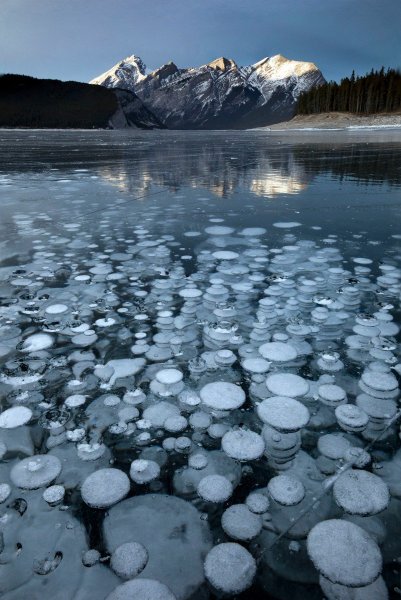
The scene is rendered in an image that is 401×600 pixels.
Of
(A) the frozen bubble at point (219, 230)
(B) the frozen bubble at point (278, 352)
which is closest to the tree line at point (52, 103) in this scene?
(A) the frozen bubble at point (219, 230)

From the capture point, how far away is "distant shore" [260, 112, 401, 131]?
59469 millimetres

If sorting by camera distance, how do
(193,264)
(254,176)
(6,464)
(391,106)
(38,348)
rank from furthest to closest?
(391,106), (254,176), (193,264), (38,348), (6,464)

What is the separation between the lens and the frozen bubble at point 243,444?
1.27m

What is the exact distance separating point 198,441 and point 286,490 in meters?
0.35

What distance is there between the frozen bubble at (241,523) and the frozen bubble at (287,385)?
0.57 m

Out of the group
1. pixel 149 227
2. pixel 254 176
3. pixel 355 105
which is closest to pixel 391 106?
pixel 355 105

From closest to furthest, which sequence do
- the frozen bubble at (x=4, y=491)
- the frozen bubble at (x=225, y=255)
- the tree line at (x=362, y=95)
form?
the frozen bubble at (x=4, y=491) < the frozen bubble at (x=225, y=255) < the tree line at (x=362, y=95)

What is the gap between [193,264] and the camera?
3.12 meters

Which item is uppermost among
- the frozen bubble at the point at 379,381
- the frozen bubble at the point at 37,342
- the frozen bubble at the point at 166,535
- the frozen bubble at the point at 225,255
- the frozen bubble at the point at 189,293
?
the frozen bubble at the point at 225,255

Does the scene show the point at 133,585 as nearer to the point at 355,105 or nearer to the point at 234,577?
the point at 234,577

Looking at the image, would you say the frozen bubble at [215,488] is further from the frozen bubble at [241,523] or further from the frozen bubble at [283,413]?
the frozen bubble at [283,413]

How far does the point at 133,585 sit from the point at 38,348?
130cm

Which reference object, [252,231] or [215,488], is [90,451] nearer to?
[215,488]

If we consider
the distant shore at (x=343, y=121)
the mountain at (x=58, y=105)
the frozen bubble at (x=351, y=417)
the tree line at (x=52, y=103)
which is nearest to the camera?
the frozen bubble at (x=351, y=417)
